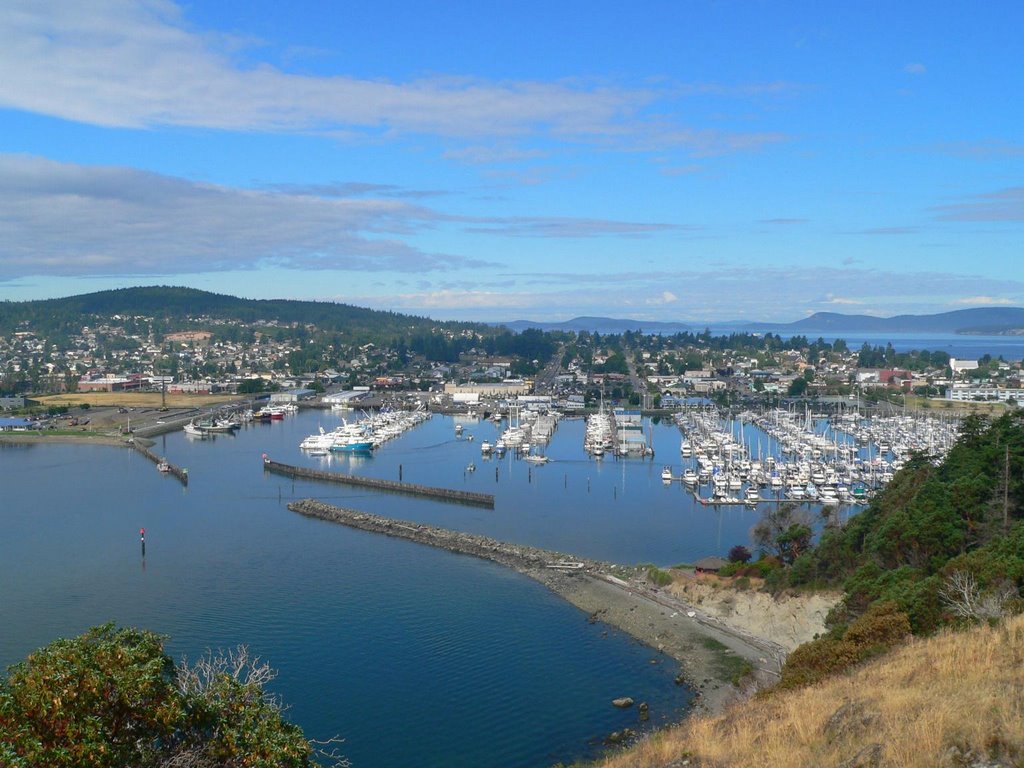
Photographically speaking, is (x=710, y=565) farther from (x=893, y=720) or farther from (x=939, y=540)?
(x=893, y=720)

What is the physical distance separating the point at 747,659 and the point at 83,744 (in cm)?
736

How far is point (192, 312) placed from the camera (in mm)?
89875

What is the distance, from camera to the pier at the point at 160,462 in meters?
21.5

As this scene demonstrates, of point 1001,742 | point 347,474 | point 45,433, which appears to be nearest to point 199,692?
point 1001,742

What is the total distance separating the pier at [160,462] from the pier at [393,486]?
208 cm

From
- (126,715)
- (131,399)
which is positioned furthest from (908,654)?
(131,399)

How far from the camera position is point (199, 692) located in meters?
4.32

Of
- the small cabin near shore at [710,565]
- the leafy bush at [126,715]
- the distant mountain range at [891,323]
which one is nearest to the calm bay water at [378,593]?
the small cabin near shore at [710,565]

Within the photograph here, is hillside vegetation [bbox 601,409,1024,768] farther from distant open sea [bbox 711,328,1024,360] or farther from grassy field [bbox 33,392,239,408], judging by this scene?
distant open sea [bbox 711,328,1024,360]

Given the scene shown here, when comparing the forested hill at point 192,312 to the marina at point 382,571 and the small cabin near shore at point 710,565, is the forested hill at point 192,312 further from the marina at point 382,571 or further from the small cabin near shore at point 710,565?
the small cabin near shore at point 710,565

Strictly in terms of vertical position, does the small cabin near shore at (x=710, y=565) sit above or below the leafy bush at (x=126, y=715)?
below

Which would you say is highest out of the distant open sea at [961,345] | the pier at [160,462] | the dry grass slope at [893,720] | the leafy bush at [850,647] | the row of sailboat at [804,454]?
the distant open sea at [961,345]

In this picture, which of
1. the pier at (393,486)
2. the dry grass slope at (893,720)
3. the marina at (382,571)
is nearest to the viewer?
the dry grass slope at (893,720)

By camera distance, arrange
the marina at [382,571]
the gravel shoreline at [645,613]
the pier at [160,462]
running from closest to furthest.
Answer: the marina at [382,571] < the gravel shoreline at [645,613] < the pier at [160,462]
